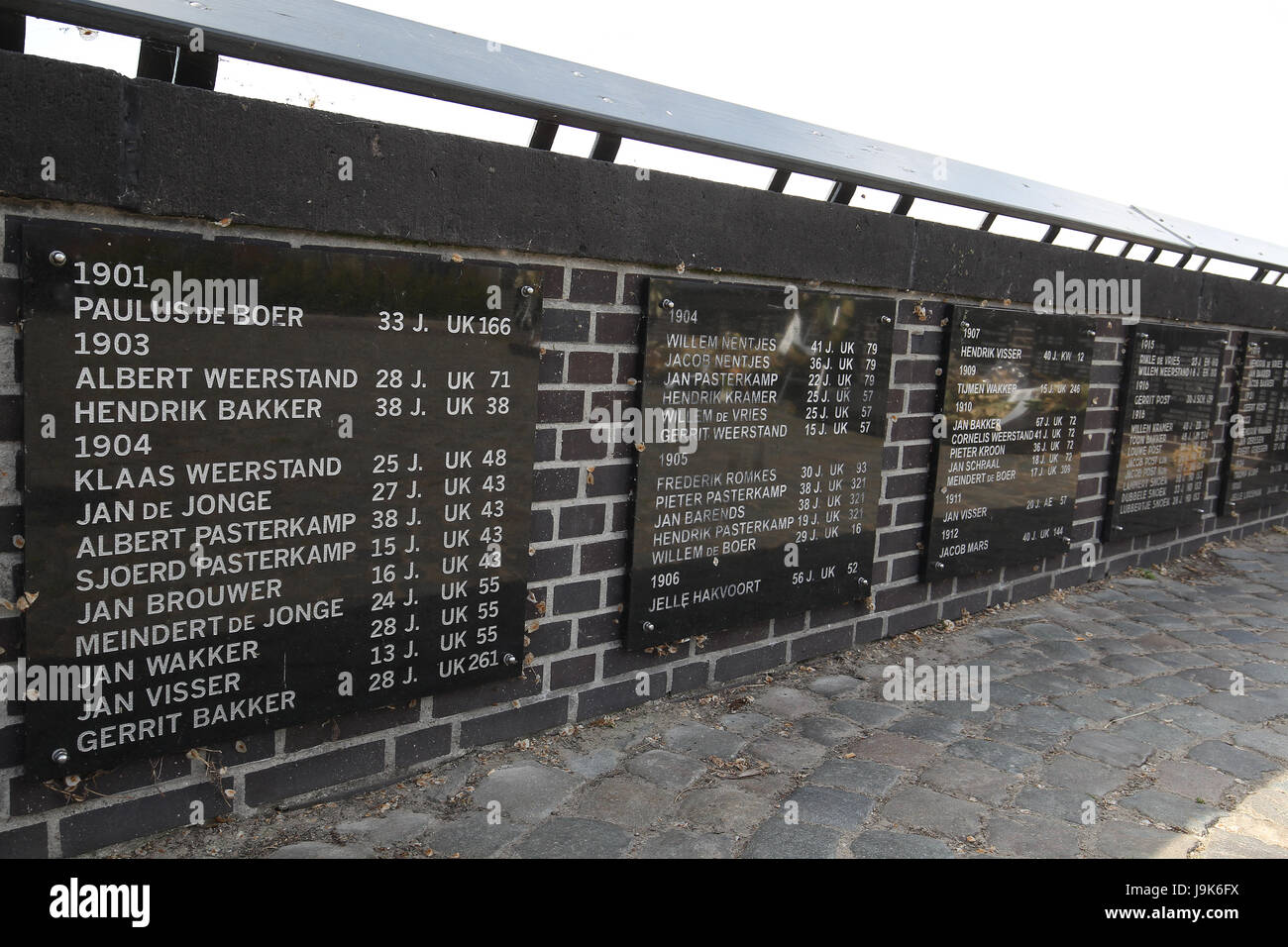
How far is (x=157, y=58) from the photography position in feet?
9.66

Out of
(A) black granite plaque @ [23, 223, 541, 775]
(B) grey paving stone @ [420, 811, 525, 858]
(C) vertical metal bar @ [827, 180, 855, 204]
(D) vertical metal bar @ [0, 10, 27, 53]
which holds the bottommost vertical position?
(B) grey paving stone @ [420, 811, 525, 858]

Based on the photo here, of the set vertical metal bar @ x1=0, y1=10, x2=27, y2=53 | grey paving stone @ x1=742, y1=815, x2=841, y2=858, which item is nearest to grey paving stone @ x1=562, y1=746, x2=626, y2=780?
grey paving stone @ x1=742, y1=815, x2=841, y2=858

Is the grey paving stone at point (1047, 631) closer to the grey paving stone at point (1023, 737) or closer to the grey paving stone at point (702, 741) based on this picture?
the grey paving stone at point (1023, 737)

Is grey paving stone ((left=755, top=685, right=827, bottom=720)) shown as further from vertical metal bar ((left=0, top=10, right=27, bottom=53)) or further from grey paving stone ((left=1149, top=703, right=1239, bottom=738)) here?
vertical metal bar ((left=0, top=10, right=27, bottom=53))

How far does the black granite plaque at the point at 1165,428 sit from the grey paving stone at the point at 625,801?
4842 millimetres

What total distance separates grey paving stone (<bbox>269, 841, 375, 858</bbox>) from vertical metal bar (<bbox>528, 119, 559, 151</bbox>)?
2.54 m

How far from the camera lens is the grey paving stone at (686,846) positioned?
10.3 feet

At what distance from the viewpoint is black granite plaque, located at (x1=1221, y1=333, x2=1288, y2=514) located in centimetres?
848

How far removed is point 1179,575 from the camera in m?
7.57

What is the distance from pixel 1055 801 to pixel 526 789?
6.29 feet

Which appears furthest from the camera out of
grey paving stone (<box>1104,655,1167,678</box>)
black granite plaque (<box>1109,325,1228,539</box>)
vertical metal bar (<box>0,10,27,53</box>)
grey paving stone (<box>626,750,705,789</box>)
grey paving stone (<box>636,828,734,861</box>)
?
black granite plaque (<box>1109,325,1228,539</box>)

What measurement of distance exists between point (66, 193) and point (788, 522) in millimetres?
3248
